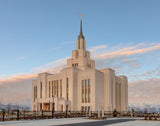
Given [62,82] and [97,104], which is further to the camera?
[62,82]

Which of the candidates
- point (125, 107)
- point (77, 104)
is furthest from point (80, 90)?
point (125, 107)

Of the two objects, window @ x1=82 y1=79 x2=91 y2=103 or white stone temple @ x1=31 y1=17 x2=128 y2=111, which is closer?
white stone temple @ x1=31 y1=17 x2=128 y2=111

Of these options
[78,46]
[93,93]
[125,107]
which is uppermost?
[78,46]

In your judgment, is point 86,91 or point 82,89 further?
point 82,89

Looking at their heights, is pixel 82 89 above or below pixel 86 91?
above

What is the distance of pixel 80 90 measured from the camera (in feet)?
244

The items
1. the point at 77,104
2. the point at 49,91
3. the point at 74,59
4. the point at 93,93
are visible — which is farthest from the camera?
the point at 74,59

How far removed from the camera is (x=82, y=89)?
243 feet

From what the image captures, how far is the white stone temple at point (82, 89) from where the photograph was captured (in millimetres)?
70750

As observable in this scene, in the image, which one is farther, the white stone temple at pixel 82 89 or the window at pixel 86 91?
the window at pixel 86 91

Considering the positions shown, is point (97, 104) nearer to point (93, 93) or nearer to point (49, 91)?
point (93, 93)

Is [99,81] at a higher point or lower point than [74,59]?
lower

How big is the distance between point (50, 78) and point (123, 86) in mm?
30565

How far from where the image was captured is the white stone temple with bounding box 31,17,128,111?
7075 centimetres
